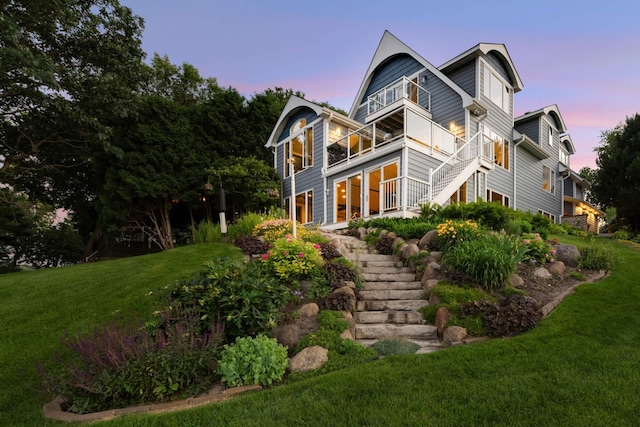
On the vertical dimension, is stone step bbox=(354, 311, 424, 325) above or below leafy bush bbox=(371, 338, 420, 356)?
above

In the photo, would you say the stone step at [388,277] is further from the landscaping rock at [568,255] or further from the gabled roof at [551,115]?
the gabled roof at [551,115]

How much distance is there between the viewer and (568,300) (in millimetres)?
4852

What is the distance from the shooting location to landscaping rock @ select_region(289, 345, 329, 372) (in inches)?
139

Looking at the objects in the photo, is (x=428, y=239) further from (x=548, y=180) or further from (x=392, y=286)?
(x=548, y=180)

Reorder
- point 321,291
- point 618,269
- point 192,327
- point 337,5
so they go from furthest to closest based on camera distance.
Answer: point 337,5 < point 618,269 < point 321,291 < point 192,327

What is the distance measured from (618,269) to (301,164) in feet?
40.0

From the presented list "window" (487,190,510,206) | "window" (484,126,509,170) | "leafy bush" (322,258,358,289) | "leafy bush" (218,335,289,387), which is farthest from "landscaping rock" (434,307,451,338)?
"window" (484,126,509,170)

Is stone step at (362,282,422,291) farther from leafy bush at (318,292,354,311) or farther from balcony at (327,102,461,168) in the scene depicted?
balcony at (327,102,461,168)

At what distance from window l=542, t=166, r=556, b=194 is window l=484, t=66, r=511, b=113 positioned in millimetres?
5507

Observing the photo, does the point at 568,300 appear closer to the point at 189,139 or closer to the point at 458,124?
the point at 458,124

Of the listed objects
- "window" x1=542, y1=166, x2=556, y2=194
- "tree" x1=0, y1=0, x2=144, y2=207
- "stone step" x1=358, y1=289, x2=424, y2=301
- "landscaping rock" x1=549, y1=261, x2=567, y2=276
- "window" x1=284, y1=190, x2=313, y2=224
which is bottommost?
"stone step" x1=358, y1=289, x2=424, y2=301

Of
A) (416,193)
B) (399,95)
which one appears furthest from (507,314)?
(399,95)

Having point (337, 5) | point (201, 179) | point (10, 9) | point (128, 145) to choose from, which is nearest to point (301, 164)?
point (201, 179)

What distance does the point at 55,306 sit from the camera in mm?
5570
